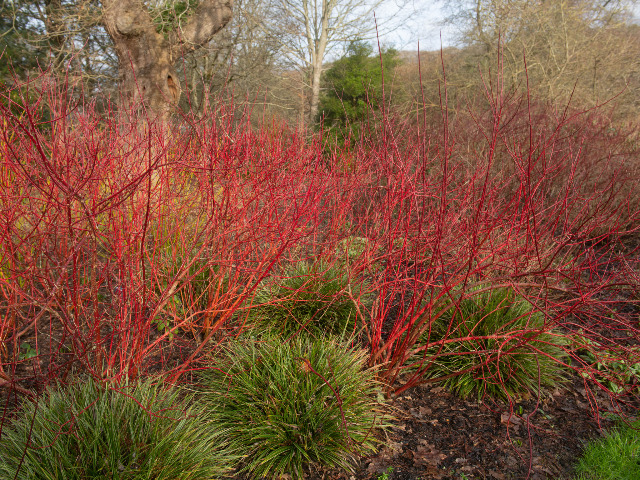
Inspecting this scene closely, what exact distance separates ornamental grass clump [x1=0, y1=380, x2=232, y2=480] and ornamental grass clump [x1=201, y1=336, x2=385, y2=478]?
0.24 m

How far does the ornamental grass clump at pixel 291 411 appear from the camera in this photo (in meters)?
2.14

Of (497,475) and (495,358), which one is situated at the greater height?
(495,358)

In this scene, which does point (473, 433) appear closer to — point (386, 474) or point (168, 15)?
point (386, 474)

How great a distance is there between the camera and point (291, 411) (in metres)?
2.18

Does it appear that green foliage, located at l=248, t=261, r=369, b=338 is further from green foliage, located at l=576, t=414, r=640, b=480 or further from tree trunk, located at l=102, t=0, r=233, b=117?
tree trunk, located at l=102, t=0, r=233, b=117

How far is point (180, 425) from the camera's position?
1.94 meters

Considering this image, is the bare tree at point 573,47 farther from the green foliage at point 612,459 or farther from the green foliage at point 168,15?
the green foliage at point 612,459

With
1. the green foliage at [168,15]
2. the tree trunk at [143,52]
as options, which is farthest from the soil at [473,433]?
the green foliage at [168,15]

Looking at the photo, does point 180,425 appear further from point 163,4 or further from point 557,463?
point 163,4

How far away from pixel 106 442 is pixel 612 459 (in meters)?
2.78

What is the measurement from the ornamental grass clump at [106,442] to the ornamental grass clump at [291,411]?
0.24 m

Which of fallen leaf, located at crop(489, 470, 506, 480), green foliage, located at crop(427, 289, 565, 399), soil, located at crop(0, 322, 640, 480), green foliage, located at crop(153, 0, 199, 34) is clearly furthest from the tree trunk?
fallen leaf, located at crop(489, 470, 506, 480)

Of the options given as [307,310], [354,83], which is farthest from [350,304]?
[354,83]

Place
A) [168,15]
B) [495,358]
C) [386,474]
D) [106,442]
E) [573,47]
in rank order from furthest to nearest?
[573,47] → [168,15] → [495,358] → [386,474] → [106,442]
